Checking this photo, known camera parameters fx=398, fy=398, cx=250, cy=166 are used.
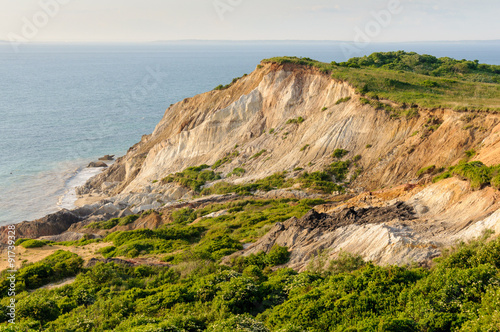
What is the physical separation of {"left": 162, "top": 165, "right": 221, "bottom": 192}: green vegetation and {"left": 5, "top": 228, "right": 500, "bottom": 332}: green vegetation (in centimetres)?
2232

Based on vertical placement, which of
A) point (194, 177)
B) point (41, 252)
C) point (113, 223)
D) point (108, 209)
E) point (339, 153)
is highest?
point (339, 153)

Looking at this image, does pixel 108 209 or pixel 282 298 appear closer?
pixel 282 298

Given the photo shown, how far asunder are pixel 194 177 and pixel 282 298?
29.2m

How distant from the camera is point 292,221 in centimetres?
2073

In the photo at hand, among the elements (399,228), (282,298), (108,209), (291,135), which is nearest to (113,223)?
(108,209)

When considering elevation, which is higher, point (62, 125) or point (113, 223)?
point (62, 125)

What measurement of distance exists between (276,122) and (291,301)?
33208 mm

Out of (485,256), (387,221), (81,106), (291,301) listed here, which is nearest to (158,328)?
(291,301)

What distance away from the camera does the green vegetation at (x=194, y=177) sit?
4025 centimetres

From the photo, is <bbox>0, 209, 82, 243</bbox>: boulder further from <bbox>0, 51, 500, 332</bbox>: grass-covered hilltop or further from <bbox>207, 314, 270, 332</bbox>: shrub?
<bbox>207, 314, 270, 332</bbox>: shrub

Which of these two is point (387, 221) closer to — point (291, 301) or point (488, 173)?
point (488, 173)

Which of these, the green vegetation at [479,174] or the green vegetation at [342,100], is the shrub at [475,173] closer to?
the green vegetation at [479,174]

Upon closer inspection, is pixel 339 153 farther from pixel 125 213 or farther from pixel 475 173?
pixel 125 213

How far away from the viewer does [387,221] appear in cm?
1864
